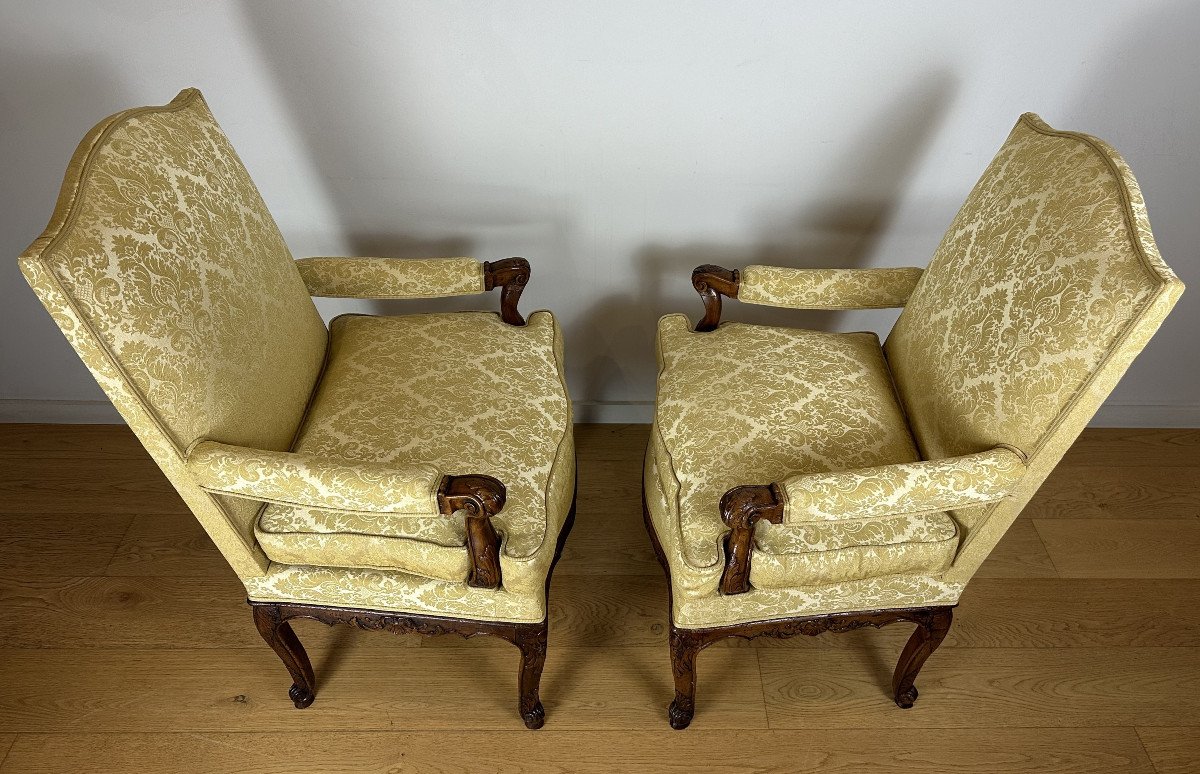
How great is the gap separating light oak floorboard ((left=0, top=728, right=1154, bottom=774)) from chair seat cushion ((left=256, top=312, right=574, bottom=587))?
43cm

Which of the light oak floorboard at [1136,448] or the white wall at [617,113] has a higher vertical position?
the white wall at [617,113]

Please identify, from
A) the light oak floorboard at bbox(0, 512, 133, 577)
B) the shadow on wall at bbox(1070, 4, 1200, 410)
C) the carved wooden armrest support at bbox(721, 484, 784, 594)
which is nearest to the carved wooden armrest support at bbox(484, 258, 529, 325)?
the carved wooden armrest support at bbox(721, 484, 784, 594)

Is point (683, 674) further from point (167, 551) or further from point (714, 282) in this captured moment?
point (167, 551)

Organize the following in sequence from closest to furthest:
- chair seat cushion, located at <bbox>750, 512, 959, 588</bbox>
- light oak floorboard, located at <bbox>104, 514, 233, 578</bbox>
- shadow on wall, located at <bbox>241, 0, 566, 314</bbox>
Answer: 1. chair seat cushion, located at <bbox>750, 512, 959, 588</bbox>
2. shadow on wall, located at <bbox>241, 0, 566, 314</bbox>
3. light oak floorboard, located at <bbox>104, 514, 233, 578</bbox>

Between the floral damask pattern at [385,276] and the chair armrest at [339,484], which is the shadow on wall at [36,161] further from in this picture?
the chair armrest at [339,484]

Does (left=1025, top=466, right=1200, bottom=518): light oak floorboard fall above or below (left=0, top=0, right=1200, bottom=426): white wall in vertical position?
below

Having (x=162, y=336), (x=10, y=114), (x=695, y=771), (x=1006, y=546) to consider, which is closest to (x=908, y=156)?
(x=1006, y=546)

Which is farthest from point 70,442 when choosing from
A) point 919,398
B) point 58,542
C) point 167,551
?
point 919,398

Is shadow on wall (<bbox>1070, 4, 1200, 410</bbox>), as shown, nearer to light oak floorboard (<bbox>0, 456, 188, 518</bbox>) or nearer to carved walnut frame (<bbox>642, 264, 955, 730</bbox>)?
carved walnut frame (<bbox>642, 264, 955, 730</bbox>)

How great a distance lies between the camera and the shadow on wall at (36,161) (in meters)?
1.57

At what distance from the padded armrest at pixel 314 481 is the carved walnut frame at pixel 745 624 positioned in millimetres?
444

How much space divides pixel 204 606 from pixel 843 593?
1.32 meters

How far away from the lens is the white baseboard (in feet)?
6.88

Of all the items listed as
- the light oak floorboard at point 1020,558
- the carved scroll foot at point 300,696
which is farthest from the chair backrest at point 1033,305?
the carved scroll foot at point 300,696
